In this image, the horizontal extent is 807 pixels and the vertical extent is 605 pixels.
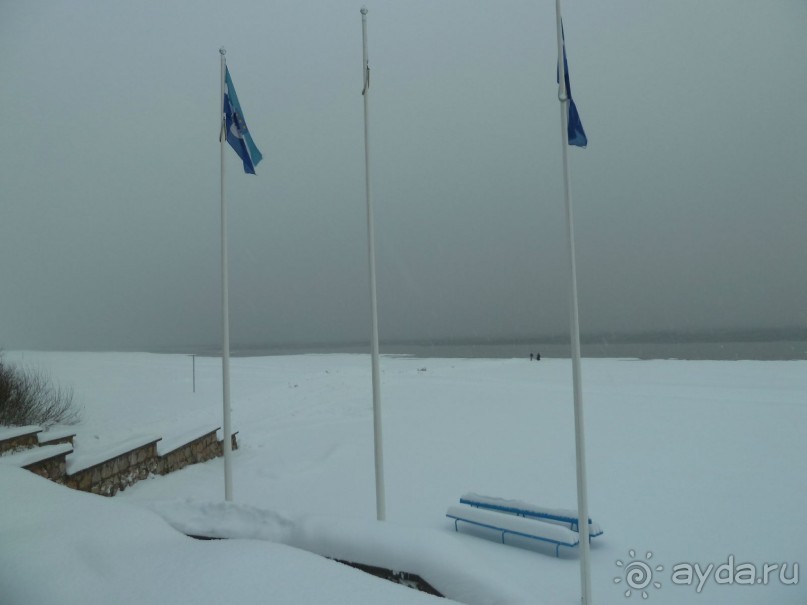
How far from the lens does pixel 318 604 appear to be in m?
2.98

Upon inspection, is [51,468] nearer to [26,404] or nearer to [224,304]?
[224,304]

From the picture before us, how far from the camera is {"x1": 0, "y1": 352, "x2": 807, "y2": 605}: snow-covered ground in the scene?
3482 millimetres

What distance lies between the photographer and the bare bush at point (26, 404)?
40.9ft

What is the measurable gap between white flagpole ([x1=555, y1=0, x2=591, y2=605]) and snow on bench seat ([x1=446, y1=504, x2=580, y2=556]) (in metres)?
0.69

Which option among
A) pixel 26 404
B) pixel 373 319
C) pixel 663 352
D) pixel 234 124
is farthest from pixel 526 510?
pixel 663 352

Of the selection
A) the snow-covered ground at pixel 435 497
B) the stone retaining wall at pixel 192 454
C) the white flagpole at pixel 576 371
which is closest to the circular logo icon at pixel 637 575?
the snow-covered ground at pixel 435 497

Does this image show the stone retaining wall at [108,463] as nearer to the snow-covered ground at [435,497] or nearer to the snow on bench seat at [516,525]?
the snow-covered ground at [435,497]

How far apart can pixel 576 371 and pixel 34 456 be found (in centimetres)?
773

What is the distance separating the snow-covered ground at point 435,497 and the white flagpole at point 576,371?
0.71 metres

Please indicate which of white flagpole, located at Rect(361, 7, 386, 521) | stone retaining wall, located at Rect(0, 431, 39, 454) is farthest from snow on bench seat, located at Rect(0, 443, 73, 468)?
white flagpole, located at Rect(361, 7, 386, 521)

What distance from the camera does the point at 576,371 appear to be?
6.04 meters

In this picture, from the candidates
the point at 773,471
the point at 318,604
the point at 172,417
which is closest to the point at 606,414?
the point at 773,471

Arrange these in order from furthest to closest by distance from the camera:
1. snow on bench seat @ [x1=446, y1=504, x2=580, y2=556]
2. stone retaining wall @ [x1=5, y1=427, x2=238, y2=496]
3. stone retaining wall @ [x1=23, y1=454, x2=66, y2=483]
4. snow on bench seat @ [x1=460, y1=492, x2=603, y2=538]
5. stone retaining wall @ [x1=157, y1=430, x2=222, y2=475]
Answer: stone retaining wall @ [x1=157, y1=430, x2=222, y2=475] < stone retaining wall @ [x1=5, y1=427, x2=238, y2=496] < stone retaining wall @ [x1=23, y1=454, x2=66, y2=483] < snow on bench seat @ [x1=460, y1=492, x2=603, y2=538] < snow on bench seat @ [x1=446, y1=504, x2=580, y2=556]

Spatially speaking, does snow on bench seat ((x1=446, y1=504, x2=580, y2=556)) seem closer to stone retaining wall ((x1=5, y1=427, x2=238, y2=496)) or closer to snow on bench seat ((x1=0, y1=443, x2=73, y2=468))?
stone retaining wall ((x1=5, y1=427, x2=238, y2=496))
